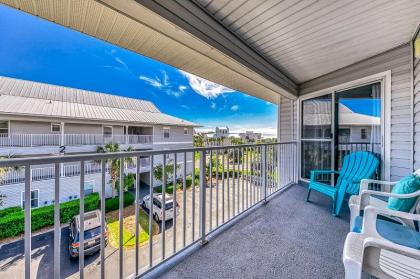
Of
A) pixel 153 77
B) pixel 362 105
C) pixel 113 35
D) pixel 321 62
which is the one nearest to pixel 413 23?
pixel 321 62

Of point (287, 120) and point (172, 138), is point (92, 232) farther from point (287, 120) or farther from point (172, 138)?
point (172, 138)

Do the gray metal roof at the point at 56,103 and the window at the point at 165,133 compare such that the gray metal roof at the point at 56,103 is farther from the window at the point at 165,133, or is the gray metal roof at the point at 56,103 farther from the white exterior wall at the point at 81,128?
Result: the window at the point at 165,133

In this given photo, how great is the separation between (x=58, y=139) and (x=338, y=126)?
5815 mm

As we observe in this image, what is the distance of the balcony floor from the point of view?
1.49 m

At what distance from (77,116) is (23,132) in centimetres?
103

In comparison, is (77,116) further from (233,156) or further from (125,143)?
(233,156)

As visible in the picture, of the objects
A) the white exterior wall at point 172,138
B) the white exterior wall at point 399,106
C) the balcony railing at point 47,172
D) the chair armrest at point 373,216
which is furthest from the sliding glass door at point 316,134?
the white exterior wall at point 172,138

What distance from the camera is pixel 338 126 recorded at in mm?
3404

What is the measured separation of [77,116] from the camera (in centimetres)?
443

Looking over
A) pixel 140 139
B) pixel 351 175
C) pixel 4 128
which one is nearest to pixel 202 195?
pixel 351 175

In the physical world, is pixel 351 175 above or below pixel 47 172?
below

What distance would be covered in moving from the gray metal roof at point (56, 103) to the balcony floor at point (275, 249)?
13.3 feet

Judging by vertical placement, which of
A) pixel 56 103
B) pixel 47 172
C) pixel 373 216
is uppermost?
pixel 56 103

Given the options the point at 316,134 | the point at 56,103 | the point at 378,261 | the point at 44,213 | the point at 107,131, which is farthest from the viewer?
the point at 107,131
